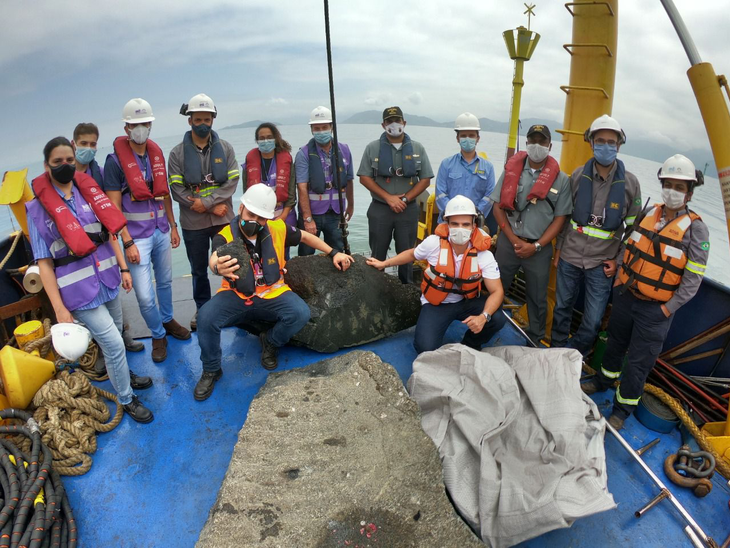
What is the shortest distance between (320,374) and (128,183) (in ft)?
7.11

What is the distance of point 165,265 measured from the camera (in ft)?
12.4

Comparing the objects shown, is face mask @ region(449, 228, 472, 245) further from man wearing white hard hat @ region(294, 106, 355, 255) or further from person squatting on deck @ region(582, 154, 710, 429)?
man wearing white hard hat @ region(294, 106, 355, 255)

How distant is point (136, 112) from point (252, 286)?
5.51 feet

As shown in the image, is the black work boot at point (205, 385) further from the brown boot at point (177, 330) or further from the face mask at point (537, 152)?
the face mask at point (537, 152)

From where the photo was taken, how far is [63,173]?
258 cm

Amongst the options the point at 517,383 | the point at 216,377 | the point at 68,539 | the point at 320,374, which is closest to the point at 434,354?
the point at 517,383

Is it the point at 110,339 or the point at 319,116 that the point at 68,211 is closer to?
the point at 110,339

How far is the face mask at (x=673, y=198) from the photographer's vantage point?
2868mm

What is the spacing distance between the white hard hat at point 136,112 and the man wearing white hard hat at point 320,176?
1434 mm

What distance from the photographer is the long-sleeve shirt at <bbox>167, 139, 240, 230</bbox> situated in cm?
378

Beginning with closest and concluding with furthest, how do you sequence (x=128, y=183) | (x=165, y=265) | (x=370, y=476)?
(x=370, y=476)
(x=128, y=183)
(x=165, y=265)

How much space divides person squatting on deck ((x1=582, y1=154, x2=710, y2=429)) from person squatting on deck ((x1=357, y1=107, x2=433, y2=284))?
1957mm

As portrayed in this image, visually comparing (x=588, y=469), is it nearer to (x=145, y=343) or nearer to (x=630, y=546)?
(x=630, y=546)

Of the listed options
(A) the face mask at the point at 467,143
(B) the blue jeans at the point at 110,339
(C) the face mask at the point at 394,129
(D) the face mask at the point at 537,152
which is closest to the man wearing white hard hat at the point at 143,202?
(B) the blue jeans at the point at 110,339
